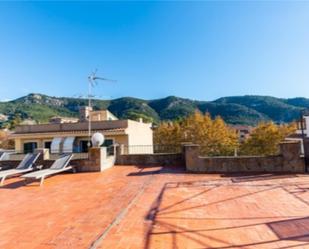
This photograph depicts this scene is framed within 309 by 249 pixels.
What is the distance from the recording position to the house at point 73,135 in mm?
25348

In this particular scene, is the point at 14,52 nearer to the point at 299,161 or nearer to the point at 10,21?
the point at 10,21

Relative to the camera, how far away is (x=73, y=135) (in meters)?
26.2

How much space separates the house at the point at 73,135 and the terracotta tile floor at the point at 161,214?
1623 cm

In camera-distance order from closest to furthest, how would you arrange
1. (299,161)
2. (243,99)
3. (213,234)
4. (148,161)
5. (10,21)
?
(213,234), (299,161), (148,161), (10,21), (243,99)

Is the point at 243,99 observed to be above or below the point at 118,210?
above

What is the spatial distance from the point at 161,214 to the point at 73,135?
22682mm

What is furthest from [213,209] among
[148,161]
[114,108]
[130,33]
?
[114,108]

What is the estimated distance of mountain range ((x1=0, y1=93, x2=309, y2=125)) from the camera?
82.4 m

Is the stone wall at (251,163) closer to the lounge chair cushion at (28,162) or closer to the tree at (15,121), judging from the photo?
the lounge chair cushion at (28,162)

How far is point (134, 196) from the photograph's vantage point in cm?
709

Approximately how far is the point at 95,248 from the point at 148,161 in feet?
33.7

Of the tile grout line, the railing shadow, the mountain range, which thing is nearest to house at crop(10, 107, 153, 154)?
the tile grout line

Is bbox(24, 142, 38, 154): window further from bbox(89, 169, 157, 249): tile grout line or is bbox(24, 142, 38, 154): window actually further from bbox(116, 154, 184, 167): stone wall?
bbox(89, 169, 157, 249): tile grout line

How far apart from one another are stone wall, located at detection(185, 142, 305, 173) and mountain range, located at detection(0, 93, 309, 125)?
68126 millimetres
